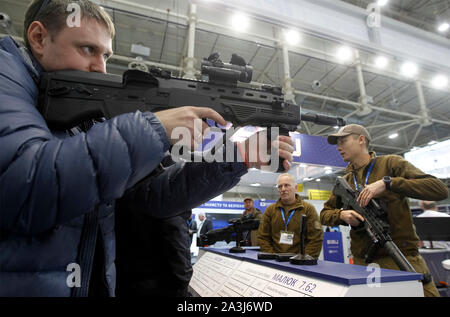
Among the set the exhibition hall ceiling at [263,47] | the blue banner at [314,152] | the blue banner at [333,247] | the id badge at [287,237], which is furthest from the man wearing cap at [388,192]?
the blue banner at [333,247]

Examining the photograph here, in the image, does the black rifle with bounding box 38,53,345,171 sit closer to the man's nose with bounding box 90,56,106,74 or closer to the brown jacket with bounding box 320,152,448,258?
the man's nose with bounding box 90,56,106,74

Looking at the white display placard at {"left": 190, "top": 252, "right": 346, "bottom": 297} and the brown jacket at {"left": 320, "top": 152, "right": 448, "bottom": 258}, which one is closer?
the white display placard at {"left": 190, "top": 252, "right": 346, "bottom": 297}

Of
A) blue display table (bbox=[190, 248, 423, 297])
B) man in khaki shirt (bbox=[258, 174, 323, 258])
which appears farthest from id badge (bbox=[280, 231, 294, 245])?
blue display table (bbox=[190, 248, 423, 297])

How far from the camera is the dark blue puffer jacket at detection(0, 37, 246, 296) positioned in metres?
0.45

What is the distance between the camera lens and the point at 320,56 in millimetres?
Result: 6250

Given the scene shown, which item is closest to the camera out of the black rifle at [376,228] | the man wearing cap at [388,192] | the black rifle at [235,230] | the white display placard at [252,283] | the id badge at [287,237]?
the white display placard at [252,283]

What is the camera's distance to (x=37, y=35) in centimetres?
78

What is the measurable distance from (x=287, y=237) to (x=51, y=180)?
8.00 feet

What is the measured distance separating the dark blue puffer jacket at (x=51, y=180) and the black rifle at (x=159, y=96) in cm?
14

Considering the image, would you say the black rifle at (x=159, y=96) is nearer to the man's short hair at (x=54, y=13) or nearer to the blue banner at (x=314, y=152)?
the man's short hair at (x=54, y=13)

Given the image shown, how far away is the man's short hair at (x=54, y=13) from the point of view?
0.77 meters

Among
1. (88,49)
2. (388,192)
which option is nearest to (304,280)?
(388,192)

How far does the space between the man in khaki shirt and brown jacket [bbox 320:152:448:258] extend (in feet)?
2.36
